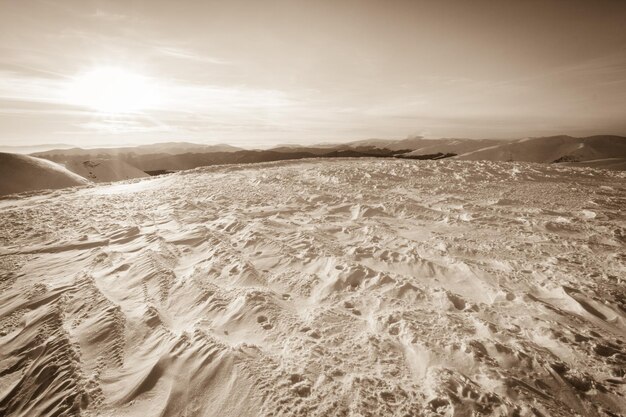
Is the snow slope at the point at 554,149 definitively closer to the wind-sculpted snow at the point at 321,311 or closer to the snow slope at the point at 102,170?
the snow slope at the point at 102,170

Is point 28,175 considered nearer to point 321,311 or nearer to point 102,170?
point 321,311

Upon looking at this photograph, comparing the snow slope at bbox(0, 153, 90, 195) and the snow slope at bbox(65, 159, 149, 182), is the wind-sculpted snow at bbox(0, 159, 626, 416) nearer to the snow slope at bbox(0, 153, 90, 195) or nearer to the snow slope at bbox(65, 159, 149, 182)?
the snow slope at bbox(0, 153, 90, 195)

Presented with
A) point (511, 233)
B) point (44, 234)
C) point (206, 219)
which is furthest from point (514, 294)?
point (44, 234)

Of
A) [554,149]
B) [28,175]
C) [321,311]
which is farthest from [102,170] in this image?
[554,149]

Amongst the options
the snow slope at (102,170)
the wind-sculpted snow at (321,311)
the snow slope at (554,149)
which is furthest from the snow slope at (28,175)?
the snow slope at (554,149)

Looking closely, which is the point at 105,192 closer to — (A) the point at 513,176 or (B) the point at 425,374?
(B) the point at 425,374

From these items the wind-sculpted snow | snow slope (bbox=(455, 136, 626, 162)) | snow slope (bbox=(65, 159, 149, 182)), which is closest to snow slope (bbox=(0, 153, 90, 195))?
the wind-sculpted snow
